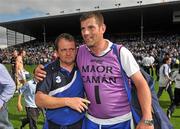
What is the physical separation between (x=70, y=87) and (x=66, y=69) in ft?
0.68

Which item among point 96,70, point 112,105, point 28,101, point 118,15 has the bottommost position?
point 28,101

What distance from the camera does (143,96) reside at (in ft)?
14.6

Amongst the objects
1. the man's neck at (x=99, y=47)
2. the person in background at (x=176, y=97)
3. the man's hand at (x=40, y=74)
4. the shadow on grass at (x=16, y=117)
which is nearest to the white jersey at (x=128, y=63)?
the man's neck at (x=99, y=47)

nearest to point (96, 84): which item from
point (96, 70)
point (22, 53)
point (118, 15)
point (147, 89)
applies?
point (96, 70)

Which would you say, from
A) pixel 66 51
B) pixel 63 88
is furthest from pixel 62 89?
pixel 66 51

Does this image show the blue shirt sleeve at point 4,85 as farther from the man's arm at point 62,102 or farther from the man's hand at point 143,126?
the man's hand at point 143,126

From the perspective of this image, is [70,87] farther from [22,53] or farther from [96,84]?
[22,53]

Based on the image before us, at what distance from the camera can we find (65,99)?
4.64 m

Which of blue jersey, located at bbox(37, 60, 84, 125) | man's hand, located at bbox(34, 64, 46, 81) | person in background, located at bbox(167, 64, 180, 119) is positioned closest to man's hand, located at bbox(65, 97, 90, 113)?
blue jersey, located at bbox(37, 60, 84, 125)

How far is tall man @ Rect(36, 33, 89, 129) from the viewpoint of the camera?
4.75 metres

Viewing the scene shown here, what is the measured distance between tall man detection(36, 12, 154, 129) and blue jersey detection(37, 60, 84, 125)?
86 mm

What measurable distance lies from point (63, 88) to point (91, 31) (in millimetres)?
683

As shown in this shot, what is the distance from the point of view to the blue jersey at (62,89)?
4.77 meters

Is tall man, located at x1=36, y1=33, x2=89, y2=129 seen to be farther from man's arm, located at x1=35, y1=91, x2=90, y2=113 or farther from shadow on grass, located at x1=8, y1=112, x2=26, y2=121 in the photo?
shadow on grass, located at x1=8, y1=112, x2=26, y2=121
